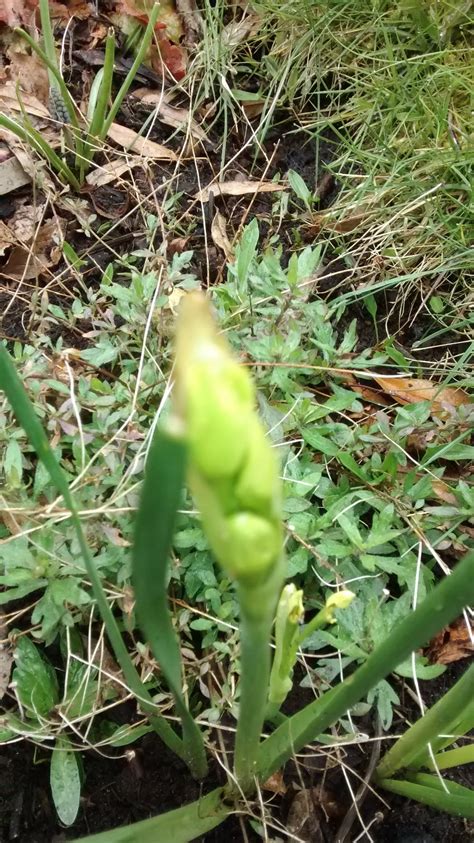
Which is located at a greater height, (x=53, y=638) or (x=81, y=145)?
(x=81, y=145)

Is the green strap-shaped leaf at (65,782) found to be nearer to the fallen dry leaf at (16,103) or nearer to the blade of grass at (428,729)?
the blade of grass at (428,729)

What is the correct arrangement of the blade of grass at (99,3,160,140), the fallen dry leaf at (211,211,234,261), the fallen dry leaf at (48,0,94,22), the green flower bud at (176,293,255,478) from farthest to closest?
1. the fallen dry leaf at (48,0,94,22)
2. the fallen dry leaf at (211,211,234,261)
3. the blade of grass at (99,3,160,140)
4. the green flower bud at (176,293,255,478)

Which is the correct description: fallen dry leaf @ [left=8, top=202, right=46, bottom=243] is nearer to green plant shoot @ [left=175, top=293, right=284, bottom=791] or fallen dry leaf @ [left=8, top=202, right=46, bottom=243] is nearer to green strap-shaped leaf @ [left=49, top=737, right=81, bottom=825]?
green strap-shaped leaf @ [left=49, top=737, right=81, bottom=825]

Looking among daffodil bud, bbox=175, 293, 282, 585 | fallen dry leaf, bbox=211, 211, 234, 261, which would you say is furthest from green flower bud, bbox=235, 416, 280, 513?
fallen dry leaf, bbox=211, 211, 234, 261

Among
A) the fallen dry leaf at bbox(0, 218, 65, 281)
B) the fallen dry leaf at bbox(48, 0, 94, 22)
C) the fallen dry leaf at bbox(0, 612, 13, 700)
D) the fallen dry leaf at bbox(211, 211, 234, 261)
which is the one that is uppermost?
the fallen dry leaf at bbox(48, 0, 94, 22)

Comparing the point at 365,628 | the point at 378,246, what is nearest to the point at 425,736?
the point at 365,628

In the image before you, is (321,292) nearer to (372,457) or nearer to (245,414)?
(372,457)
